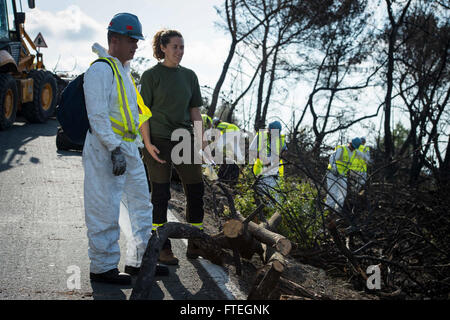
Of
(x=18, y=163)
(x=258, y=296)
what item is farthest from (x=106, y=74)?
(x=18, y=163)

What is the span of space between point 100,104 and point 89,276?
4.51 feet

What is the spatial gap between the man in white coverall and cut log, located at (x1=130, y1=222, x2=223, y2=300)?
297 millimetres

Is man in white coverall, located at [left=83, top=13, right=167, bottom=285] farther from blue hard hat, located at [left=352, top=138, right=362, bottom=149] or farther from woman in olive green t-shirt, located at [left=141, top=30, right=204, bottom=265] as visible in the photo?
blue hard hat, located at [left=352, top=138, right=362, bottom=149]

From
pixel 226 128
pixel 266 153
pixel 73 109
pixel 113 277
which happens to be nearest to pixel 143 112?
pixel 73 109

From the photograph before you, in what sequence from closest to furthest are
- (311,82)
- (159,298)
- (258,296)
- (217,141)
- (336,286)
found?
(258,296) → (159,298) → (336,286) → (217,141) → (311,82)

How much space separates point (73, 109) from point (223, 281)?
1.85 m

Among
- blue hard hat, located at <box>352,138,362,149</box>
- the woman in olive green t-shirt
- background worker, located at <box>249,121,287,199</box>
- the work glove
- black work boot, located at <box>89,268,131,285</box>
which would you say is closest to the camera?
the work glove

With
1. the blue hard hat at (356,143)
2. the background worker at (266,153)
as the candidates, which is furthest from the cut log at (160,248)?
the blue hard hat at (356,143)

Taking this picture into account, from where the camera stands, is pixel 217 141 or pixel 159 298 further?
pixel 217 141

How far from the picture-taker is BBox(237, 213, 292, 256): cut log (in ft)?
14.1

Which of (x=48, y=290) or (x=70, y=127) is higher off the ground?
(x=70, y=127)

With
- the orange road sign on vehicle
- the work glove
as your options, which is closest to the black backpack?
the work glove
